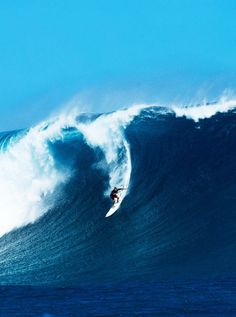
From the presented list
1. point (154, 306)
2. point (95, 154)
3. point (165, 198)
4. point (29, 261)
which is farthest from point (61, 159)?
point (154, 306)

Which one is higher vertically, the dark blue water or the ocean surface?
the ocean surface

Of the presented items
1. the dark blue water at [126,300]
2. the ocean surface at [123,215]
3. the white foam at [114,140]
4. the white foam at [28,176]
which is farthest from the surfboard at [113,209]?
the dark blue water at [126,300]

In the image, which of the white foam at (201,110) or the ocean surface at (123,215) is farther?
the white foam at (201,110)

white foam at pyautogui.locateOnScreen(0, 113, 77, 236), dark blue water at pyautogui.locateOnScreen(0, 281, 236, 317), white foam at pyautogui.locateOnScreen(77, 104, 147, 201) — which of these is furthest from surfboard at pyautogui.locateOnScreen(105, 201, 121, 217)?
dark blue water at pyautogui.locateOnScreen(0, 281, 236, 317)

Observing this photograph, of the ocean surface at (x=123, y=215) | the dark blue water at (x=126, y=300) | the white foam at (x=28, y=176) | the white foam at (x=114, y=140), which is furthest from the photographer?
the white foam at (x=114, y=140)

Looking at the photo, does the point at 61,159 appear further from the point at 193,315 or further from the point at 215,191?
the point at 193,315

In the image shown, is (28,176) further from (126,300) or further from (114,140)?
(126,300)

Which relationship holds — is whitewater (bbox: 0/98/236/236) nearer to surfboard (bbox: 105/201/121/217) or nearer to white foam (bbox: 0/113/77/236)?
white foam (bbox: 0/113/77/236)

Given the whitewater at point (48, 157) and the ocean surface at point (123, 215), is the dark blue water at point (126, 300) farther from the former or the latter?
the whitewater at point (48, 157)
